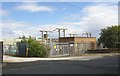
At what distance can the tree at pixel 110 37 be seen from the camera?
71800mm

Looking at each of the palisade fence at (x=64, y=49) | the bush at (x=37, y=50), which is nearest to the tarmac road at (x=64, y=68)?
the bush at (x=37, y=50)

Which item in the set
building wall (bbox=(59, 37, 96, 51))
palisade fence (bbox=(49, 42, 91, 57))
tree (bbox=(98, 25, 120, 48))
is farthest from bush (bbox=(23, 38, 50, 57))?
tree (bbox=(98, 25, 120, 48))

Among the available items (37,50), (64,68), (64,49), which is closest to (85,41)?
(64,49)

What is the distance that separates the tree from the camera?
71800mm

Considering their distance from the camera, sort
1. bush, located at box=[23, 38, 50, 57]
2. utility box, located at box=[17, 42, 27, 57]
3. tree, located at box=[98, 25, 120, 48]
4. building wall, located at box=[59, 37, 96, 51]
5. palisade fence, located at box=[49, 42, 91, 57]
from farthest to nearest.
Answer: tree, located at box=[98, 25, 120, 48], building wall, located at box=[59, 37, 96, 51], palisade fence, located at box=[49, 42, 91, 57], utility box, located at box=[17, 42, 27, 57], bush, located at box=[23, 38, 50, 57]

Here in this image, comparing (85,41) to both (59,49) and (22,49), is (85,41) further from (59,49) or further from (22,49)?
(22,49)

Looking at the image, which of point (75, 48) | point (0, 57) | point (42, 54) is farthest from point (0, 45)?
point (75, 48)

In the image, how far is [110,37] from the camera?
237 ft

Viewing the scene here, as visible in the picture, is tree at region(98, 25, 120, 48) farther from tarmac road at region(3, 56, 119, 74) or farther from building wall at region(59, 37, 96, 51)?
tarmac road at region(3, 56, 119, 74)

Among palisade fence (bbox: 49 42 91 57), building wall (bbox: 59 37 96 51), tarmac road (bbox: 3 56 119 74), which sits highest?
building wall (bbox: 59 37 96 51)

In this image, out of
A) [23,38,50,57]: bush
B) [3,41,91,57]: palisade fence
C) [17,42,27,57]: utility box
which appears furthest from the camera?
[3,41,91,57]: palisade fence

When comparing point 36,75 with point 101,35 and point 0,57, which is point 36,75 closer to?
point 0,57

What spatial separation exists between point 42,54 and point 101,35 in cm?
2925

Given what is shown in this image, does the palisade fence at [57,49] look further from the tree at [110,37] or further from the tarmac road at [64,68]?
the tarmac road at [64,68]
